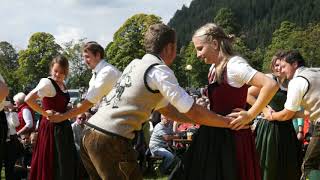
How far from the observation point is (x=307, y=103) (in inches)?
190

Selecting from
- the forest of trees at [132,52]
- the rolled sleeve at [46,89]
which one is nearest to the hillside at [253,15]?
the forest of trees at [132,52]

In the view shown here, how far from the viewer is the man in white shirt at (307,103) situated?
4.69m

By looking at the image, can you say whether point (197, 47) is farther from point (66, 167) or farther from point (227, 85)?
point (66, 167)

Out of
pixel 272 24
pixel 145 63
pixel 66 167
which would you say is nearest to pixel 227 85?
pixel 145 63

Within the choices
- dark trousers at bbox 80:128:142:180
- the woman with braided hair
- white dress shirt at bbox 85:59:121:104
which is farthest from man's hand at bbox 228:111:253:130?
white dress shirt at bbox 85:59:121:104

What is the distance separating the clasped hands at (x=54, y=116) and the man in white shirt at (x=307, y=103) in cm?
216

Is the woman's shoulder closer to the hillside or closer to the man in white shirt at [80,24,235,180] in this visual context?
the man in white shirt at [80,24,235,180]

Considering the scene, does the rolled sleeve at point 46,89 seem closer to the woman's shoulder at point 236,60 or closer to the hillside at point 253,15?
the woman's shoulder at point 236,60

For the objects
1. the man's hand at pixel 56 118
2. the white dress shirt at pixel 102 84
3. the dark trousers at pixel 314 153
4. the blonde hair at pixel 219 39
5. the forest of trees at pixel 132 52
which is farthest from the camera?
the forest of trees at pixel 132 52

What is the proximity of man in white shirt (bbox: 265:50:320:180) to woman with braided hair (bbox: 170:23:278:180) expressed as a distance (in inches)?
45.3

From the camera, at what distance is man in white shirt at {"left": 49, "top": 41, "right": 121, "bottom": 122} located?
504 centimetres

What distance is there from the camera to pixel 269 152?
539 centimetres

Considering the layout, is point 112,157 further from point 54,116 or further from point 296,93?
point 54,116

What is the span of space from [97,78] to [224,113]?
1.87m
